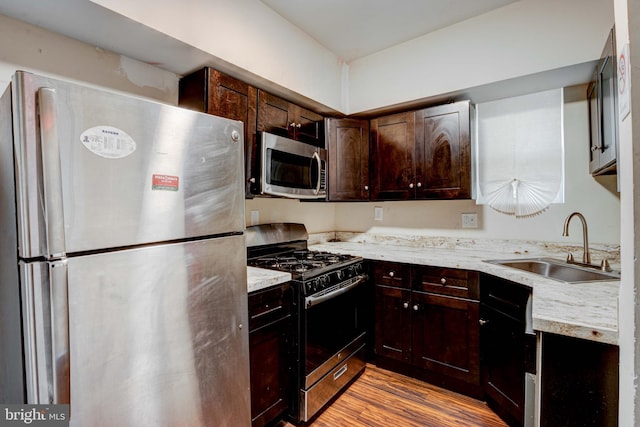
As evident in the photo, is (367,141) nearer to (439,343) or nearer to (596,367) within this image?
(439,343)

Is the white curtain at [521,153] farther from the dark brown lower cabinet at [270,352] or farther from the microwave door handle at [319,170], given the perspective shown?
the dark brown lower cabinet at [270,352]

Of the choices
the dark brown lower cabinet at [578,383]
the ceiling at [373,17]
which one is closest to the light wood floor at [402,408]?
the dark brown lower cabinet at [578,383]

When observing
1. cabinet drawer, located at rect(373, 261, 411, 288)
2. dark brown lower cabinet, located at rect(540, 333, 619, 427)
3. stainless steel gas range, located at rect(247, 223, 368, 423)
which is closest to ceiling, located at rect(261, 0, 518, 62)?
stainless steel gas range, located at rect(247, 223, 368, 423)

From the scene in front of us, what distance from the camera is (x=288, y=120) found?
2270mm

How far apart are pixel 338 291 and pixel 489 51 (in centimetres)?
193

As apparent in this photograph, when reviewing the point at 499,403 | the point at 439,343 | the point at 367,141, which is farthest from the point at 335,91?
the point at 499,403

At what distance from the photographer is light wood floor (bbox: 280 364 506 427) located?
1790mm

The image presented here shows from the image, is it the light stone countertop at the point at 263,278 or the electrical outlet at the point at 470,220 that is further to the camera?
the electrical outlet at the point at 470,220

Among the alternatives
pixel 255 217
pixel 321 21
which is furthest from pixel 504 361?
pixel 321 21

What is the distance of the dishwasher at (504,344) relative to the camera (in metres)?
1.60

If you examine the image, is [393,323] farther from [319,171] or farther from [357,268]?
[319,171]

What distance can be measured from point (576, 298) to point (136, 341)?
1697 millimetres

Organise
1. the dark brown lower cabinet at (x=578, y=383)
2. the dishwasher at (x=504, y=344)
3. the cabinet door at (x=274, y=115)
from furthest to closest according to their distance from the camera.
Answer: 1. the cabinet door at (x=274, y=115)
2. the dishwasher at (x=504, y=344)
3. the dark brown lower cabinet at (x=578, y=383)

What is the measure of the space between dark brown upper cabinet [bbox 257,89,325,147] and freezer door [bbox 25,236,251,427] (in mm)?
1047
